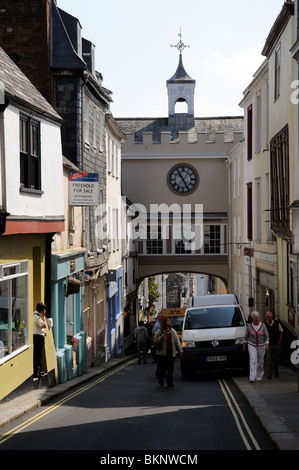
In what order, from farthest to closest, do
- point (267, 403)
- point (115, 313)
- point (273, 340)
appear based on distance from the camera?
point (115, 313)
point (273, 340)
point (267, 403)

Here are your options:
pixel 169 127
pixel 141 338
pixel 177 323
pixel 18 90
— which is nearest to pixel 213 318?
pixel 18 90

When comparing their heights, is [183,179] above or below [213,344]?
above

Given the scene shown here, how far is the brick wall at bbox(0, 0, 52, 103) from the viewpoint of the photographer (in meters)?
22.6

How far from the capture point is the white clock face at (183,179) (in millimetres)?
48531

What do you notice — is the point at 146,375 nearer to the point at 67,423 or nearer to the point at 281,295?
the point at 281,295

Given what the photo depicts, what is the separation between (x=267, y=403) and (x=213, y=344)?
20.1 feet

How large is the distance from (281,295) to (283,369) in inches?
164

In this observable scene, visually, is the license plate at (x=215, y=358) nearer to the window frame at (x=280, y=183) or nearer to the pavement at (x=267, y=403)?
the pavement at (x=267, y=403)

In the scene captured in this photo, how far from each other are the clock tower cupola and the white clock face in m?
5.07

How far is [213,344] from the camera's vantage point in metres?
19.1

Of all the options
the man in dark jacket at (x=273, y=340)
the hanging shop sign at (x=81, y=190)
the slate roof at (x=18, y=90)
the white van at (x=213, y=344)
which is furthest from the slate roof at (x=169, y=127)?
the slate roof at (x=18, y=90)

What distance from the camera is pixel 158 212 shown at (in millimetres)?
48312

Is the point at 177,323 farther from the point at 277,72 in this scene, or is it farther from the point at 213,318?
the point at 213,318
